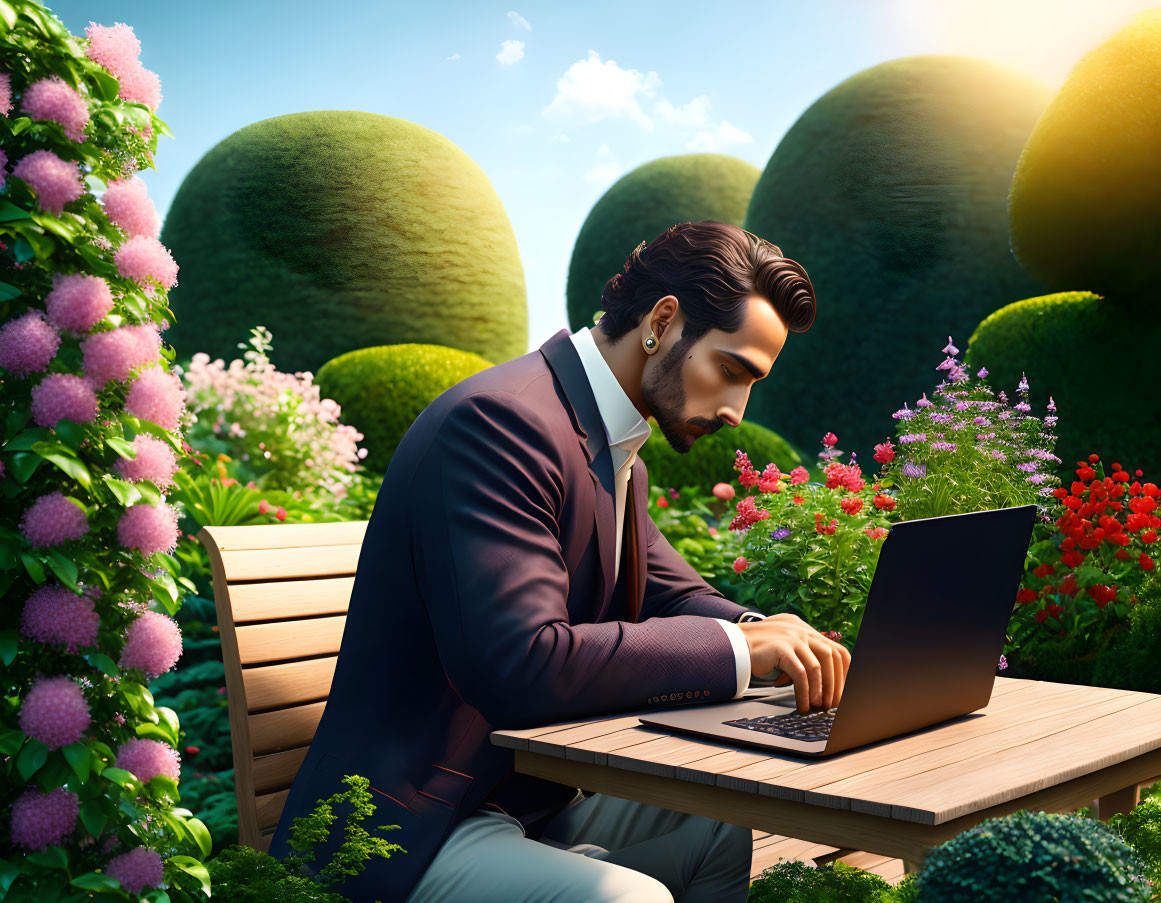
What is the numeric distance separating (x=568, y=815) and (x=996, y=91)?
37.2 feet

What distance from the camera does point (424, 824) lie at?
1.59m

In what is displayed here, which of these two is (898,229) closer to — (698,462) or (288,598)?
(698,462)

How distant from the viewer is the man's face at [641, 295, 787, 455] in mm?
1856

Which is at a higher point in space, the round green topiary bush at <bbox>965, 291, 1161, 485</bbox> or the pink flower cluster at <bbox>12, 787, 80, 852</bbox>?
the round green topiary bush at <bbox>965, 291, 1161, 485</bbox>

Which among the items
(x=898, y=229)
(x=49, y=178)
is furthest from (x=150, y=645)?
(x=898, y=229)

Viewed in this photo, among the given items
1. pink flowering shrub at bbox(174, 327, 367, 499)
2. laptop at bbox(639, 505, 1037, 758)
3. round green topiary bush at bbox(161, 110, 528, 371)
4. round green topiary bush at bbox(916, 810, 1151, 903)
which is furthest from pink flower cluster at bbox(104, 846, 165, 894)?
round green topiary bush at bbox(161, 110, 528, 371)

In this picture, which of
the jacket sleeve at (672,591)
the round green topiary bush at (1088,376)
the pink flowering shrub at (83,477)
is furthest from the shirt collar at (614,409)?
the round green topiary bush at (1088,376)

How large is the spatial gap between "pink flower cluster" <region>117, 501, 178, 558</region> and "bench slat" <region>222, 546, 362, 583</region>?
0.54 m

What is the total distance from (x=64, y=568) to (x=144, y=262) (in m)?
0.50

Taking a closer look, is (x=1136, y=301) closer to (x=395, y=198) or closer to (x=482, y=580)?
(x=482, y=580)

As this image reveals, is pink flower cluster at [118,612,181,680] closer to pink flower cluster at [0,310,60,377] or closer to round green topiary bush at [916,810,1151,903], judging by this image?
pink flower cluster at [0,310,60,377]

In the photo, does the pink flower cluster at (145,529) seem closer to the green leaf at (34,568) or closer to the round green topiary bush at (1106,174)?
the green leaf at (34,568)

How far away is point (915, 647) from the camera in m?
1.41

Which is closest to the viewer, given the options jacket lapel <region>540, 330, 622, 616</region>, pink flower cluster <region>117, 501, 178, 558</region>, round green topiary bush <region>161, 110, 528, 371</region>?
pink flower cluster <region>117, 501, 178, 558</region>
